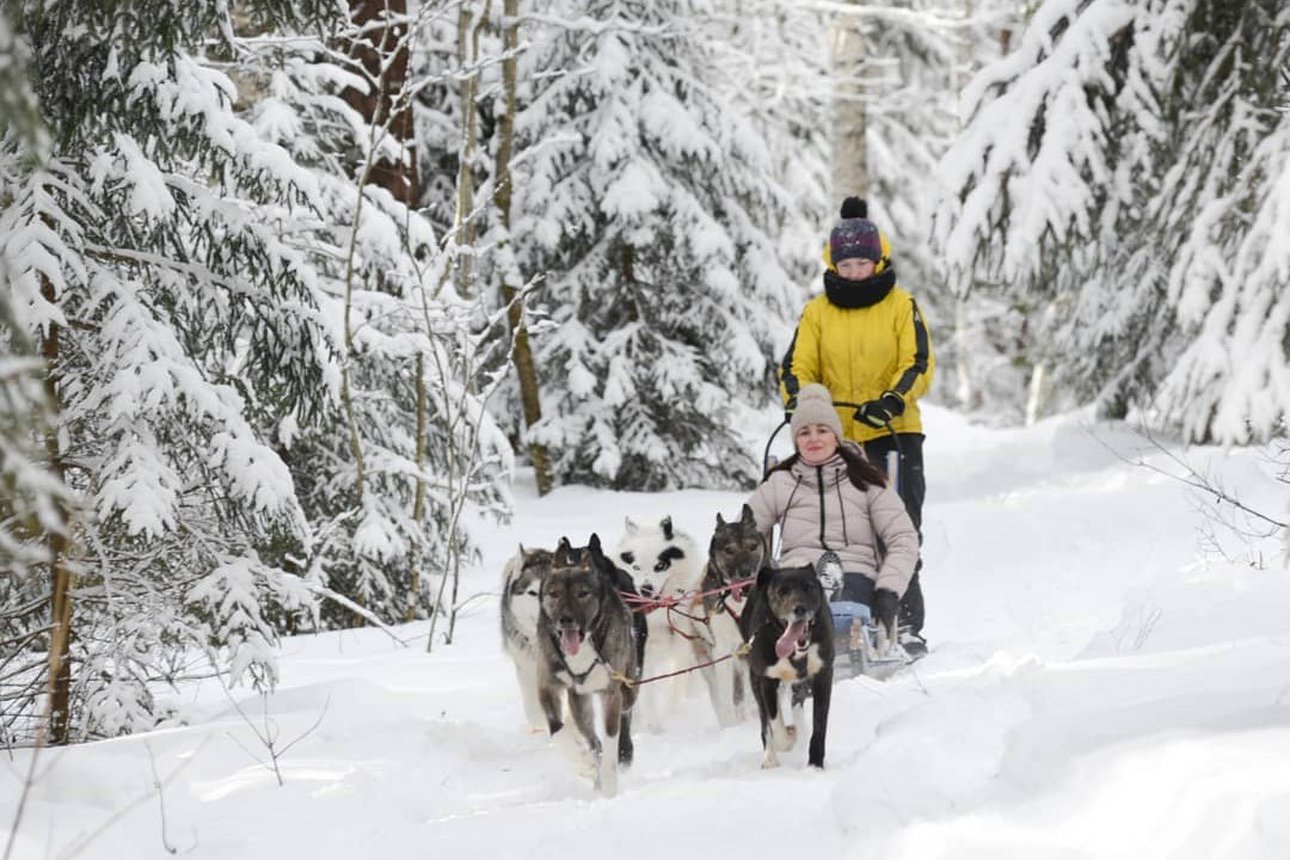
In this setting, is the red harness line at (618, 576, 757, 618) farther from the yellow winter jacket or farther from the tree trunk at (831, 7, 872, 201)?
the tree trunk at (831, 7, 872, 201)

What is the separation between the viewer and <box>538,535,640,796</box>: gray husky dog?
15.7ft

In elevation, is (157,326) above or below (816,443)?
above

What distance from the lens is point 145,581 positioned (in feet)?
16.4

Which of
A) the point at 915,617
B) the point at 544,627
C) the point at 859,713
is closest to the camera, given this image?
the point at 544,627

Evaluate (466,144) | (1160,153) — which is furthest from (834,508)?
(1160,153)

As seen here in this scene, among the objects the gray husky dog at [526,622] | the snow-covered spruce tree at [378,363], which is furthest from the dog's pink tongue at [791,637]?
the snow-covered spruce tree at [378,363]

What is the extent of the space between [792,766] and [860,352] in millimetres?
2864

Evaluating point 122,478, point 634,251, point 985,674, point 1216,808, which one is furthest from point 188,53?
point 634,251

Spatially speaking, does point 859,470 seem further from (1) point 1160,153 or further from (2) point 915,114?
(2) point 915,114

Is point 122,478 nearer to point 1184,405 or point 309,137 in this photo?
point 309,137

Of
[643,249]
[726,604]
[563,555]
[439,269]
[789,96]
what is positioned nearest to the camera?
[563,555]

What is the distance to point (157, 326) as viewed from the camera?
4.74m

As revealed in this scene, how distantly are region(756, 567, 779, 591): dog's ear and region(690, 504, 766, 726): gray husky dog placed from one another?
1.39 feet

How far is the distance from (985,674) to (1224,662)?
146cm
